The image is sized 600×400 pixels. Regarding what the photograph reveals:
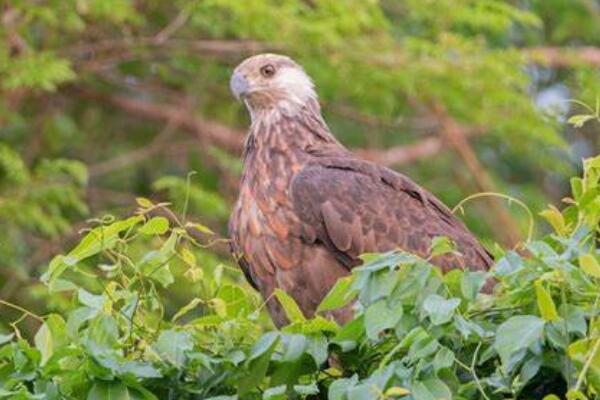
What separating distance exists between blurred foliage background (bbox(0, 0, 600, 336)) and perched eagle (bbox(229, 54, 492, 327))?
248 cm

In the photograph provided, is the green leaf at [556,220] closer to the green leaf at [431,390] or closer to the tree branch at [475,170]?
the green leaf at [431,390]

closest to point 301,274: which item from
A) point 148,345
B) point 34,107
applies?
point 148,345

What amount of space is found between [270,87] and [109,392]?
10.0 feet

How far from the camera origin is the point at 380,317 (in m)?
3.78

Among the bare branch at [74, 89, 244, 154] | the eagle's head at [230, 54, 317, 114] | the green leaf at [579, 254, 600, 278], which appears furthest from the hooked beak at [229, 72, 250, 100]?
the bare branch at [74, 89, 244, 154]

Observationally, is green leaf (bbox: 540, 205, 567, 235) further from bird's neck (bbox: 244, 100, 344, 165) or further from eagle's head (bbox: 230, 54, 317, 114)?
eagle's head (bbox: 230, 54, 317, 114)

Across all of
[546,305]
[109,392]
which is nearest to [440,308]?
[546,305]

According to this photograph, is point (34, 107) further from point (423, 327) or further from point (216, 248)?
point (423, 327)

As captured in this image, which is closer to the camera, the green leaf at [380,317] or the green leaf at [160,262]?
the green leaf at [380,317]

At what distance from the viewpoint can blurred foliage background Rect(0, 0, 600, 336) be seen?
963 cm

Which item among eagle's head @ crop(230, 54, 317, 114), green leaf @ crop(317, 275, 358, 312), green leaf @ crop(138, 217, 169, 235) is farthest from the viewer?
eagle's head @ crop(230, 54, 317, 114)

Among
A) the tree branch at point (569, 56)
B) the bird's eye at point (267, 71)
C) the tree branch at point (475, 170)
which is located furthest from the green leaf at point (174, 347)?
the tree branch at point (569, 56)

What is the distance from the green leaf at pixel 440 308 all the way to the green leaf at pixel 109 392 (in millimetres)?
706

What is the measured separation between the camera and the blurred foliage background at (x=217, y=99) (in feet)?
31.6
